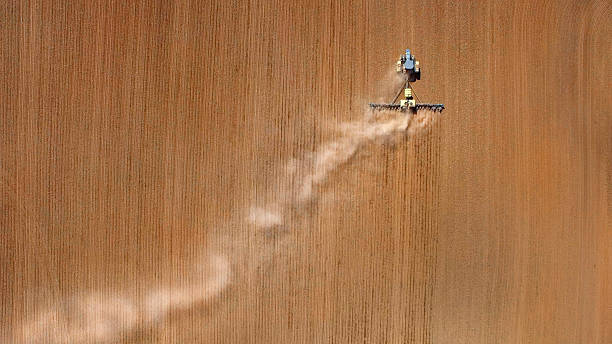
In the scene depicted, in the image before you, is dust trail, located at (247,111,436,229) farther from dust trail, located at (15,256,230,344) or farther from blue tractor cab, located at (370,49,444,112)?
dust trail, located at (15,256,230,344)

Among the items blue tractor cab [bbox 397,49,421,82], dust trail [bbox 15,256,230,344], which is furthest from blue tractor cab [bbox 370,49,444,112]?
dust trail [bbox 15,256,230,344]

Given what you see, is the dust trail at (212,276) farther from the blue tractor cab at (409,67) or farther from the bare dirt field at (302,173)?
the blue tractor cab at (409,67)

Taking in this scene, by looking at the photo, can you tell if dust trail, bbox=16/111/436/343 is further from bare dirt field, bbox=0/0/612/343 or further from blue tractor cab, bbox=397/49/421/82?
blue tractor cab, bbox=397/49/421/82

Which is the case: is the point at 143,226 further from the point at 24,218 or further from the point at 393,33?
the point at 393,33

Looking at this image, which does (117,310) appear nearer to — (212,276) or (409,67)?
(212,276)

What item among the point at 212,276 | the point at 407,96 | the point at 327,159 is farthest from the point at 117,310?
the point at 407,96

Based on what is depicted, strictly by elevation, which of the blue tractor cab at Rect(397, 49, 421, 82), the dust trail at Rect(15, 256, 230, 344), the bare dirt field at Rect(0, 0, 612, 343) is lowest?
the dust trail at Rect(15, 256, 230, 344)

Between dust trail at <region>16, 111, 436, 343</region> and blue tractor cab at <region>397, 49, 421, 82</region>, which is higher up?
blue tractor cab at <region>397, 49, 421, 82</region>

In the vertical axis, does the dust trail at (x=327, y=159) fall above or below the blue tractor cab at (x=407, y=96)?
below

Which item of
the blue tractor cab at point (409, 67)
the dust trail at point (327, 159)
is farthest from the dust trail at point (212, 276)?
the blue tractor cab at point (409, 67)
